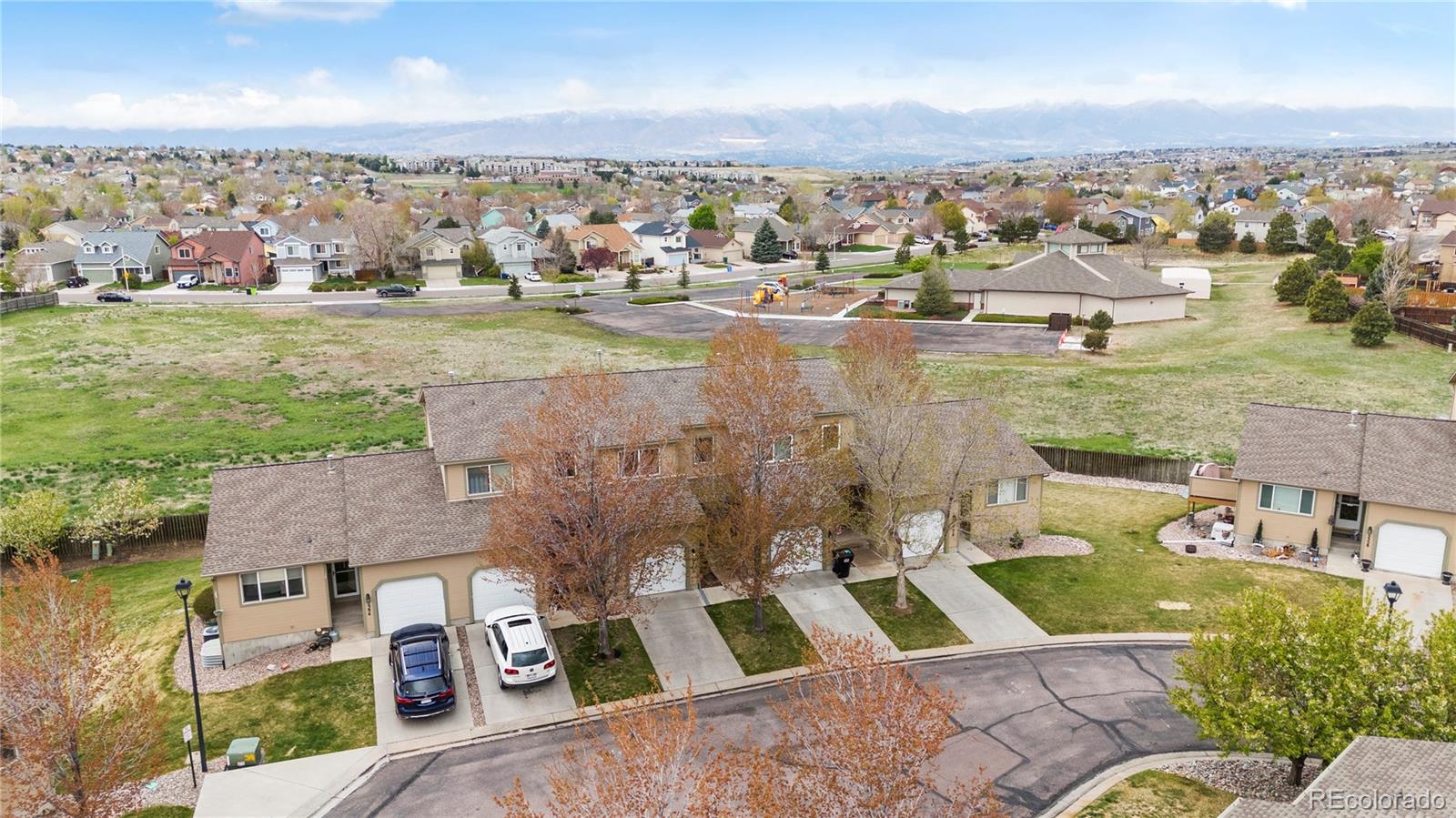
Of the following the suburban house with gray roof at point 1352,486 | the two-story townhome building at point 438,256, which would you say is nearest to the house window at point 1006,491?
→ the suburban house with gray roof at point 1352,486

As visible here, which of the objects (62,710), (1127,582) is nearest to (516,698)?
(62,710)

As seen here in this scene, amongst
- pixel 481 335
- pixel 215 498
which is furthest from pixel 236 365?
pixel 215 498

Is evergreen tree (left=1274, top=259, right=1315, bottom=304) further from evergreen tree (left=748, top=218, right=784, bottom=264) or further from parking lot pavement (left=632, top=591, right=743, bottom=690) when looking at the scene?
parking lot pavement (left=632, top=591, right=743, bottom=690)

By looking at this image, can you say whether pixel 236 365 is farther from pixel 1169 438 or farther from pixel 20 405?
pixel 1169 438

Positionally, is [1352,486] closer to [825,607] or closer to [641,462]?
[825,607]

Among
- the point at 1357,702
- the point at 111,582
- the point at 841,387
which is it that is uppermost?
the point at 841,387

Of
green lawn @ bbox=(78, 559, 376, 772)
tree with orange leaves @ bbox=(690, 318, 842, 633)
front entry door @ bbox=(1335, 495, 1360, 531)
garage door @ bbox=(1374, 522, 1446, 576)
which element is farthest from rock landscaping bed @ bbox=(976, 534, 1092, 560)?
green lawn @ bbox=(78, 559, 376, 772)
